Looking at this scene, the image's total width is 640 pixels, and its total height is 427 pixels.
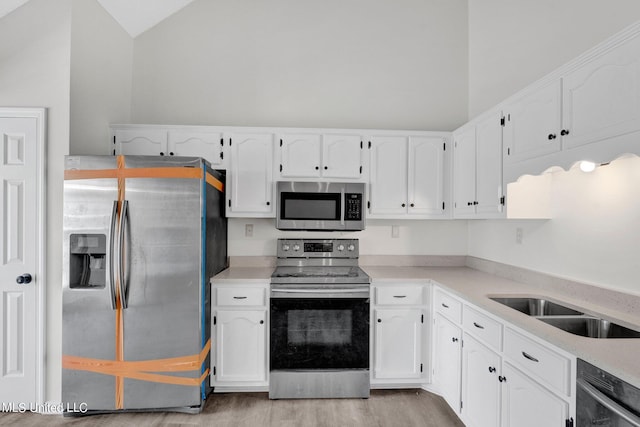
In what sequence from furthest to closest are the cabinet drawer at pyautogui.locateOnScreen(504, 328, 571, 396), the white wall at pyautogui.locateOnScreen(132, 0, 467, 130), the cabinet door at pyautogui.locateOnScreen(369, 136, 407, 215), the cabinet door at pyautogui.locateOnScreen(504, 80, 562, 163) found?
the white wall at pyautogui.locateOnScreen(132, 0, 467, 130)
the cabinet door at pyautogui.locateOnScreen(369, 136, 407, 215)
the cabinet door at pyautogui.locateOnScreen(504, 80, 562, 163)
the cabinet drawer at pyautogui.locateOnScreen(504, 328, 571, 396)

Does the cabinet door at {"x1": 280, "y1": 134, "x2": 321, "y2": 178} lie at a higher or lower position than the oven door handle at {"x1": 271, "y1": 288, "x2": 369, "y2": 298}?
higher

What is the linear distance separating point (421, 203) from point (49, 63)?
3.04m

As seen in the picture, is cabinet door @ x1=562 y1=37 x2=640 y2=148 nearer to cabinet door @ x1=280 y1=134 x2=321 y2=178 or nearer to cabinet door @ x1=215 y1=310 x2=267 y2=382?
cabinet door @ x1=280 y1=134 x2=321 y2=178

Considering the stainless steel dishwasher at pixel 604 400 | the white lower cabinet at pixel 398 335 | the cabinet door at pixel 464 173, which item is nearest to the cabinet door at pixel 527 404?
the stainless steel dishwasher at pixel 604 400

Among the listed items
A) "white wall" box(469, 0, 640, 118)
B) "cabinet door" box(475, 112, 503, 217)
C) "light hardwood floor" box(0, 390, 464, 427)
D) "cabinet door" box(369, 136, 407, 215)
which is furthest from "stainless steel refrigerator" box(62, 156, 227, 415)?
"white wall" box(469, 0, 640, 118)

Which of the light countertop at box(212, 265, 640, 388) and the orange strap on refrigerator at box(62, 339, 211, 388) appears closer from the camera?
the light countertop at box(212, 265, 640, 388)

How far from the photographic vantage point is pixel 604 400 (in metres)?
1.12

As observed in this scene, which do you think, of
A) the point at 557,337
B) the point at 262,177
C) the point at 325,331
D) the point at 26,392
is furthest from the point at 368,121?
the point at 26,392

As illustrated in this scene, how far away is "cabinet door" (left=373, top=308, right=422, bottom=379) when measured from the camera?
2.64 m

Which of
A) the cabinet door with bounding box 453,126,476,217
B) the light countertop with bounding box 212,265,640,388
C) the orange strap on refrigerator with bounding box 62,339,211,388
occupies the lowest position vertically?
the orange strap on refrigerator with bounding box 62,339,211,388

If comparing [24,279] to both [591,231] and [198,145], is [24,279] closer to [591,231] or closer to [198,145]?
[198,145]

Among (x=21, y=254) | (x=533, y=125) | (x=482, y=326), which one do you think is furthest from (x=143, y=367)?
(x=533, y=125)

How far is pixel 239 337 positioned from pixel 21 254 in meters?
1.62

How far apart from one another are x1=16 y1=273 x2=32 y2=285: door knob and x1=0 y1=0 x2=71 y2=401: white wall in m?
0.11
